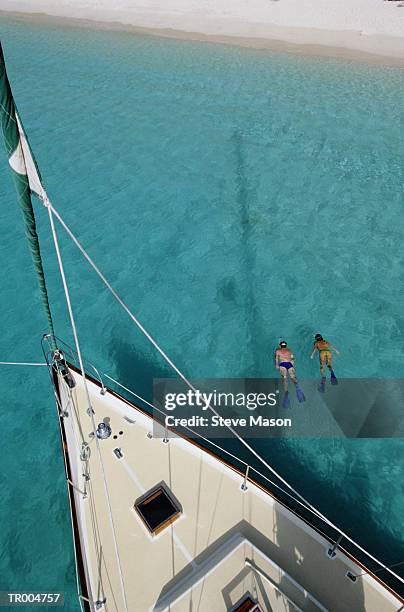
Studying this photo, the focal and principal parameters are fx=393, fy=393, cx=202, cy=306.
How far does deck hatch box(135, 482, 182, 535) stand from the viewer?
27.2 ft

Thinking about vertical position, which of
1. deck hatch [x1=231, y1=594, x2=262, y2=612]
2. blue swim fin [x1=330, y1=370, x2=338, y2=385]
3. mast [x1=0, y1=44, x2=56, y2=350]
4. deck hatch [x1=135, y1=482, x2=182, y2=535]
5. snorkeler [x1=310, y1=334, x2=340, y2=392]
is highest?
mast [x1=0, y1=44, x2=56, y2=350]

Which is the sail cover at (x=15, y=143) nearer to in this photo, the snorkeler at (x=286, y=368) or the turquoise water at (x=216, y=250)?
the turquoise water at (x=216, y=250)

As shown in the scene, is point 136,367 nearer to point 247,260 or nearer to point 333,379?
point 333,379

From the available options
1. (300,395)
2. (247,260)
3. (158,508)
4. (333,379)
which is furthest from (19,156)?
(247,260)

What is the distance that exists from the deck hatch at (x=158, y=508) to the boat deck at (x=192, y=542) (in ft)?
0.14

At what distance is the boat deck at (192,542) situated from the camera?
24.2ft

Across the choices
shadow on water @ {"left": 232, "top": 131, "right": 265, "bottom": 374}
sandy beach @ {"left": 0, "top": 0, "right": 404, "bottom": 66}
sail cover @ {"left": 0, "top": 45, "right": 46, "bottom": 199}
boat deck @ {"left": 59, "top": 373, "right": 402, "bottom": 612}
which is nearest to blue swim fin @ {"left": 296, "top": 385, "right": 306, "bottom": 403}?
shadow on water @ {"left": 232, "top": 131, "right": 265, "bottom": 374}

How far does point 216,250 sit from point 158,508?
488 inches

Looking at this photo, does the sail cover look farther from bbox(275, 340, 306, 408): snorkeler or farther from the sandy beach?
the sandy beach

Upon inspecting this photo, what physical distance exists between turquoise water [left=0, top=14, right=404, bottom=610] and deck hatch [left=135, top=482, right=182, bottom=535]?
329cm

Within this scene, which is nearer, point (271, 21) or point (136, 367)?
point (136, 367)

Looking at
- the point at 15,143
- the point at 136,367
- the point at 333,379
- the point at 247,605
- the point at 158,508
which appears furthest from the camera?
the point at 136,367

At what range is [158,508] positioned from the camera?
850 centimetres

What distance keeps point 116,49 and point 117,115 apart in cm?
1753
